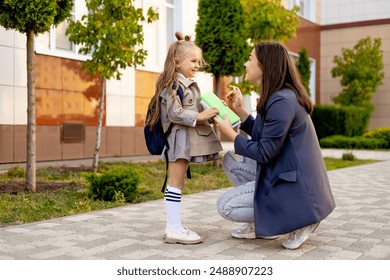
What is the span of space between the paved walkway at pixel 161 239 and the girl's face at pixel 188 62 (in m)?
1.40

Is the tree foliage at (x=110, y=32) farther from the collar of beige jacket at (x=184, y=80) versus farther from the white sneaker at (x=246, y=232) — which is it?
the white sneaker at (x=246, y=232)

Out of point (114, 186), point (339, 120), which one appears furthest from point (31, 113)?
point (339, 120)

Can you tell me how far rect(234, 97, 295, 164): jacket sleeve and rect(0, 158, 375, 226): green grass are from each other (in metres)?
2.56

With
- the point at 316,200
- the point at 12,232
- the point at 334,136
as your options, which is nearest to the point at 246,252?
the point at 316,200

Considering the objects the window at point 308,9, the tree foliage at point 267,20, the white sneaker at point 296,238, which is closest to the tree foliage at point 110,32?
the tree foliage at point 267,20

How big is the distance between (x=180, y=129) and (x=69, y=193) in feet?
10.8

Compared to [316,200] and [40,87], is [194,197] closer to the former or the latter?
[316,200]

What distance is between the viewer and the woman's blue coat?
405cm

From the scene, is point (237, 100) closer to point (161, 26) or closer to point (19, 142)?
point (19, 142)

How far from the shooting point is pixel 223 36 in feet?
35.9

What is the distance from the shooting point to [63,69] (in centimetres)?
1102

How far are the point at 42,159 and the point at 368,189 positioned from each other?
606cm

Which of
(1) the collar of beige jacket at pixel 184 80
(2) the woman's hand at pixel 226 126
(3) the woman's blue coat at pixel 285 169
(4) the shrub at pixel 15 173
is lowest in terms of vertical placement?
(4) the shrub at pixel 15 173

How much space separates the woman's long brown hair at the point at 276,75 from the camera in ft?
13.8
